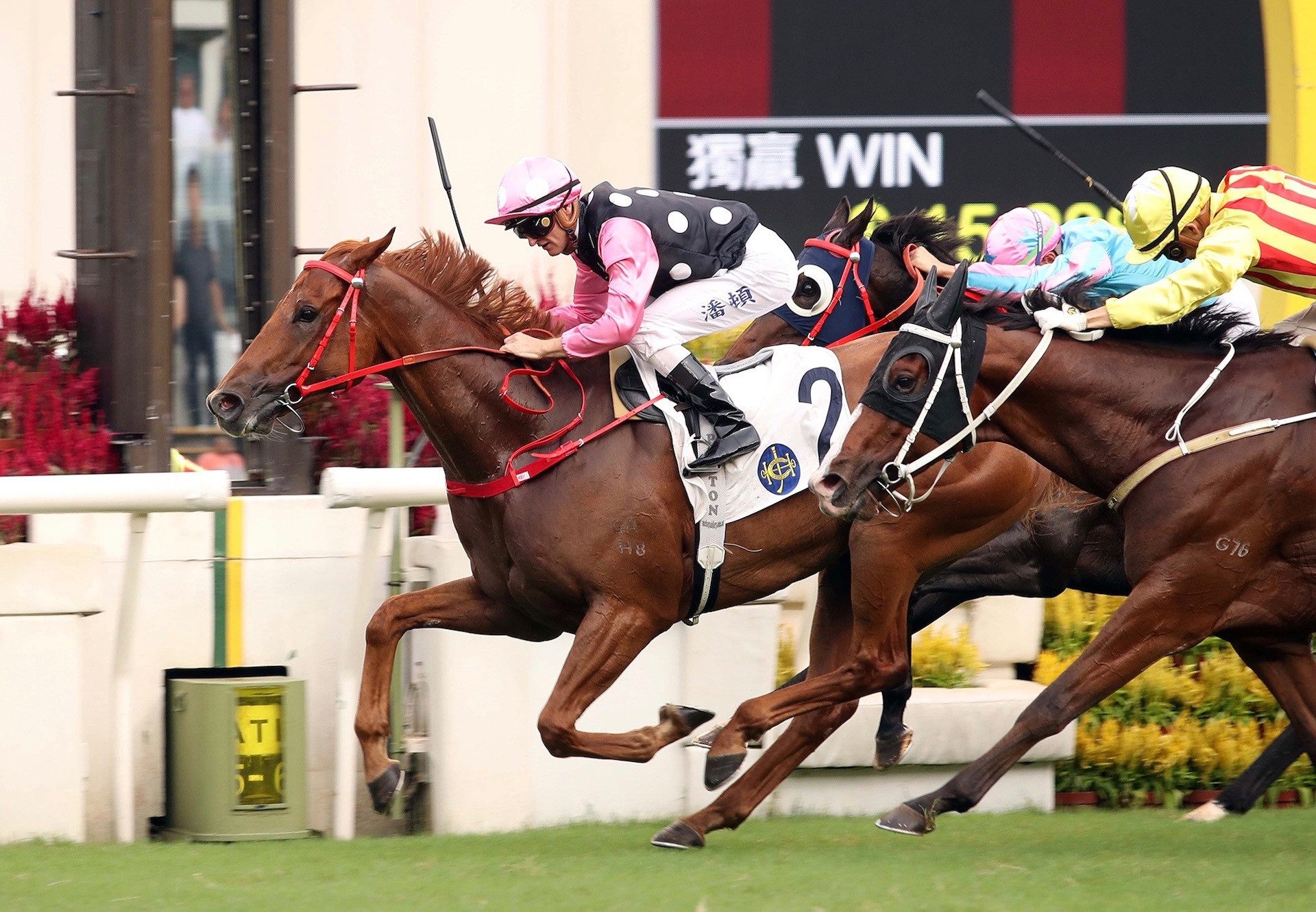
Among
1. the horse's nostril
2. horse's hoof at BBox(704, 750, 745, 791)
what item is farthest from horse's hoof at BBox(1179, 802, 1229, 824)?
the horse's nostril

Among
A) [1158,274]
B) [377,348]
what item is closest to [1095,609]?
[1158,274]

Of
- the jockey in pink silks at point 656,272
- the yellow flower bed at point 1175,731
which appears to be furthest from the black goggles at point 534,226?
the yellow flower bed at point 1175,731

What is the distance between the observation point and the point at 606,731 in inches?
223

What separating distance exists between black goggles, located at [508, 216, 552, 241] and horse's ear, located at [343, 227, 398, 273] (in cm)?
33

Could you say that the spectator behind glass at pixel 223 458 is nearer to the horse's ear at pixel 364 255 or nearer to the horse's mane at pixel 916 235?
the horse's ear at pixel 364 255

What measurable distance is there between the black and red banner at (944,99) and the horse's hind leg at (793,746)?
12.0ft

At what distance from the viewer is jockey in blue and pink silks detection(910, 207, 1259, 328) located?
5.87 meters

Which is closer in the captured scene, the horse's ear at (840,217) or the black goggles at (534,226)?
the black goggles at (534,226)

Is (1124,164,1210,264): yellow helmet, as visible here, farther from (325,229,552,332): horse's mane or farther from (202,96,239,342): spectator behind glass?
(202,96,239,342): spectator behind glass

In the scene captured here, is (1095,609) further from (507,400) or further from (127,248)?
(127,248)

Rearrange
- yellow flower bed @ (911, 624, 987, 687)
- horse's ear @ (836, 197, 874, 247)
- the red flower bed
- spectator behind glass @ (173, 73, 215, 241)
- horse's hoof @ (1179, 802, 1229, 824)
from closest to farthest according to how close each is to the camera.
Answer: horse's hoof @ (1179, 802, 1229, 824), horse's ear @ (836, 197, 874, 247), the red flower bed, yellow flower bed @ (911, 624, 987, 687), spectator behind glass @ (173, 73, 215, 241)

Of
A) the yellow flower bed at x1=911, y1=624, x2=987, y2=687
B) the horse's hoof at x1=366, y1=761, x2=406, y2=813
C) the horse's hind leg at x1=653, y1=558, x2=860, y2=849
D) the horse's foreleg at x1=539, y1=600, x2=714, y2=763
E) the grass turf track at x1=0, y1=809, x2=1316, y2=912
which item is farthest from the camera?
the yellow flower bed at x1=911, y1=624, x2=987, y2=687

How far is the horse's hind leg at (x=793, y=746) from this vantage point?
504cm

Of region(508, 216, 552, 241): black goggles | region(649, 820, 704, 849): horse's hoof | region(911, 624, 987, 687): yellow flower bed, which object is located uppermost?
region(508, 216, 552, 241): black goggles
